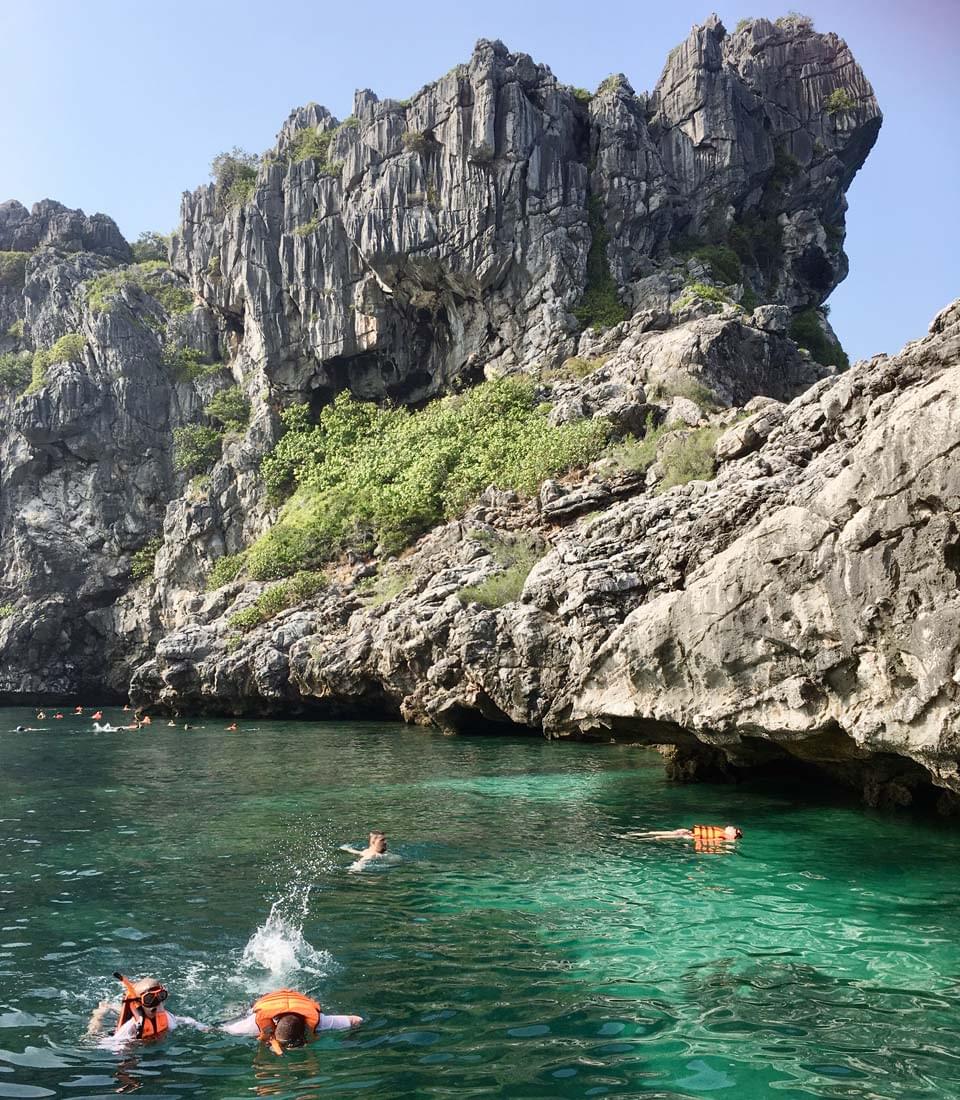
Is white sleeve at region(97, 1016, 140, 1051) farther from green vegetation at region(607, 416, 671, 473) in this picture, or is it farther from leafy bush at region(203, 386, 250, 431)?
leafy bush at region(203, 386, 250, 431)

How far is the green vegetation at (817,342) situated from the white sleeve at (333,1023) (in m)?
62.4

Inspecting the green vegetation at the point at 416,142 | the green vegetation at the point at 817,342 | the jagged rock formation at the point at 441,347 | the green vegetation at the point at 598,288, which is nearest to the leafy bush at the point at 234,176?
the jagged rock formation at the point at 441,347

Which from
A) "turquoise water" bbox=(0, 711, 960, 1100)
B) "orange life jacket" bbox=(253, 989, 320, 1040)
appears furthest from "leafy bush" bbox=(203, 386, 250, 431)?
"orange life jacket" bbox=(253, 989, 320, 1040)

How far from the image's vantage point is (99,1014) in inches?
336

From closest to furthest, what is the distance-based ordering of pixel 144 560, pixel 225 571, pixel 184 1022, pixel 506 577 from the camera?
pixel 184 1022 → pixel 506 577 → pixel 225 571 → pixel 144 560

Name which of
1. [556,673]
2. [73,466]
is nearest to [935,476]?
[556,673]

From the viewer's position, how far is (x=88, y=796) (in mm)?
22031

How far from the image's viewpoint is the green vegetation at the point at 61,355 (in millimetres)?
68312

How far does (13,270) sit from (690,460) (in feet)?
233

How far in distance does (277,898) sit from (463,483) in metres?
36.1

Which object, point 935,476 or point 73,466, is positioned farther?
point 73,466

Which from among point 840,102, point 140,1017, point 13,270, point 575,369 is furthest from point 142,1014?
point 13,270

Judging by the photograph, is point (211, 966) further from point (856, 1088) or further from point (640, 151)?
point (640, 151)

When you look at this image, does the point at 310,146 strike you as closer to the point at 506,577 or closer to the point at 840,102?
the point at 840,102
